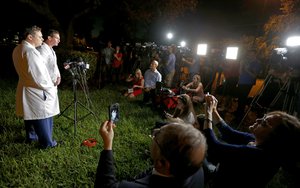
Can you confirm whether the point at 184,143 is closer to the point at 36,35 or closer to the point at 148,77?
the point at 36,35

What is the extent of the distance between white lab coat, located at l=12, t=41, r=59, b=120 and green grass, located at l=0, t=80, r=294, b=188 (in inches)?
24.3

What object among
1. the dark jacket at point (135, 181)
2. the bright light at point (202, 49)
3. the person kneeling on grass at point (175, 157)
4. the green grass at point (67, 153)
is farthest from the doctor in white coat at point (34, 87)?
the bright light at point (202, 49)

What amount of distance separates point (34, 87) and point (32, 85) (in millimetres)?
40

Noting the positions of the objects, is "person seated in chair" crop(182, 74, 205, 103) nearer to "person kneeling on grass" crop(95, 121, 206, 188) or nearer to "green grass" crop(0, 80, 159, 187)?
"green grass" crop(0, 80, 159, 187)

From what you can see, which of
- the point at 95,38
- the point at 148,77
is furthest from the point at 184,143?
the point at 95,38

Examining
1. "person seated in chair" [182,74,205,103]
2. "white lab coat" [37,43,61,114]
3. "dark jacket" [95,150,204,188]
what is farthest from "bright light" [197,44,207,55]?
"dark jacket" [95,150,204,188]

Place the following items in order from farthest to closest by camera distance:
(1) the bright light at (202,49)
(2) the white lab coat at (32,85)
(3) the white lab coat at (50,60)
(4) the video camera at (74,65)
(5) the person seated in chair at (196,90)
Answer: (1) the bright light at (202,49)
(5) the person seated in chair at (196,90)
(4) the video camera at (74,65)
(3) the white lab coat at (50,60)
(2) the white lab coat at (32,85)

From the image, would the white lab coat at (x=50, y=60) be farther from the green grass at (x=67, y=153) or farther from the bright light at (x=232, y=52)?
the bright light at (x=232, y=52)

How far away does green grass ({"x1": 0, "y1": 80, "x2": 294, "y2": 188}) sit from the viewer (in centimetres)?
322

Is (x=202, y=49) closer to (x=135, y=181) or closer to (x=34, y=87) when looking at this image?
(x=34, y=87)

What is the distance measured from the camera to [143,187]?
1370 millimetres

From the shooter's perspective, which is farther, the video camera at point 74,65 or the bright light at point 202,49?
the bright light at point 202,49

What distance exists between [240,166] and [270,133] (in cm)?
32

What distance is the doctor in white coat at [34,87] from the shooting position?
3350 millimetres
